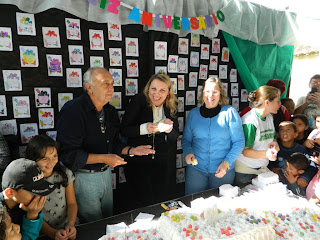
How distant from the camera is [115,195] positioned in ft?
10.1

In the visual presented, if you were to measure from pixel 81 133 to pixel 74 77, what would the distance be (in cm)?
94

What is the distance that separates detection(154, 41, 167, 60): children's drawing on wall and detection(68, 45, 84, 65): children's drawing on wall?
3.07ft

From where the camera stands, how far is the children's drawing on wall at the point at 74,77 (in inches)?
99.3

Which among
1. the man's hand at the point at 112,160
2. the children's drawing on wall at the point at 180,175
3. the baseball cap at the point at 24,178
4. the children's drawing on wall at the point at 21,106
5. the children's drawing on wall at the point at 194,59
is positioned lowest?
the children's drawing on wall at the point at 180,175

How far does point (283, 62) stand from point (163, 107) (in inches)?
109

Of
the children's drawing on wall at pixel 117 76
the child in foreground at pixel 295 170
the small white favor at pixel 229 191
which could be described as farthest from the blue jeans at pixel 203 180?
the children's drawing on wall at pixel 117 76

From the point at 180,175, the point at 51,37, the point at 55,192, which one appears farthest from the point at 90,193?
the point at 180,175

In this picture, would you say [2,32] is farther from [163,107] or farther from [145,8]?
[163,107]

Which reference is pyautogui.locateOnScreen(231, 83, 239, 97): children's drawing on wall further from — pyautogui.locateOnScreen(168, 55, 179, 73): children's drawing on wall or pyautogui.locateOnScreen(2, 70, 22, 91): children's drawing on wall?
pyautogui.locateOnScreen(2, 70, 22, 91): children's drawing on wall

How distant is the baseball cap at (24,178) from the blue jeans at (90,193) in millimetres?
591

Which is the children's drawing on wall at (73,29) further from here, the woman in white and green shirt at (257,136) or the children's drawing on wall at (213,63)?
the woman in white and green shirt at (257,136)

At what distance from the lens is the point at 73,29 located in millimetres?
2465

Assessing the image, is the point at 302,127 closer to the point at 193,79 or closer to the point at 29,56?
the point at 193,79

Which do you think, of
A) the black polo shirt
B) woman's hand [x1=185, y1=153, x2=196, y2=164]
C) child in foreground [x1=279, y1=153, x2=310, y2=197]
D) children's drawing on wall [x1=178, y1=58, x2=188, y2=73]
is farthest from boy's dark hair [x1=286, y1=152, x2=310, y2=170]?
the black polo shirt
